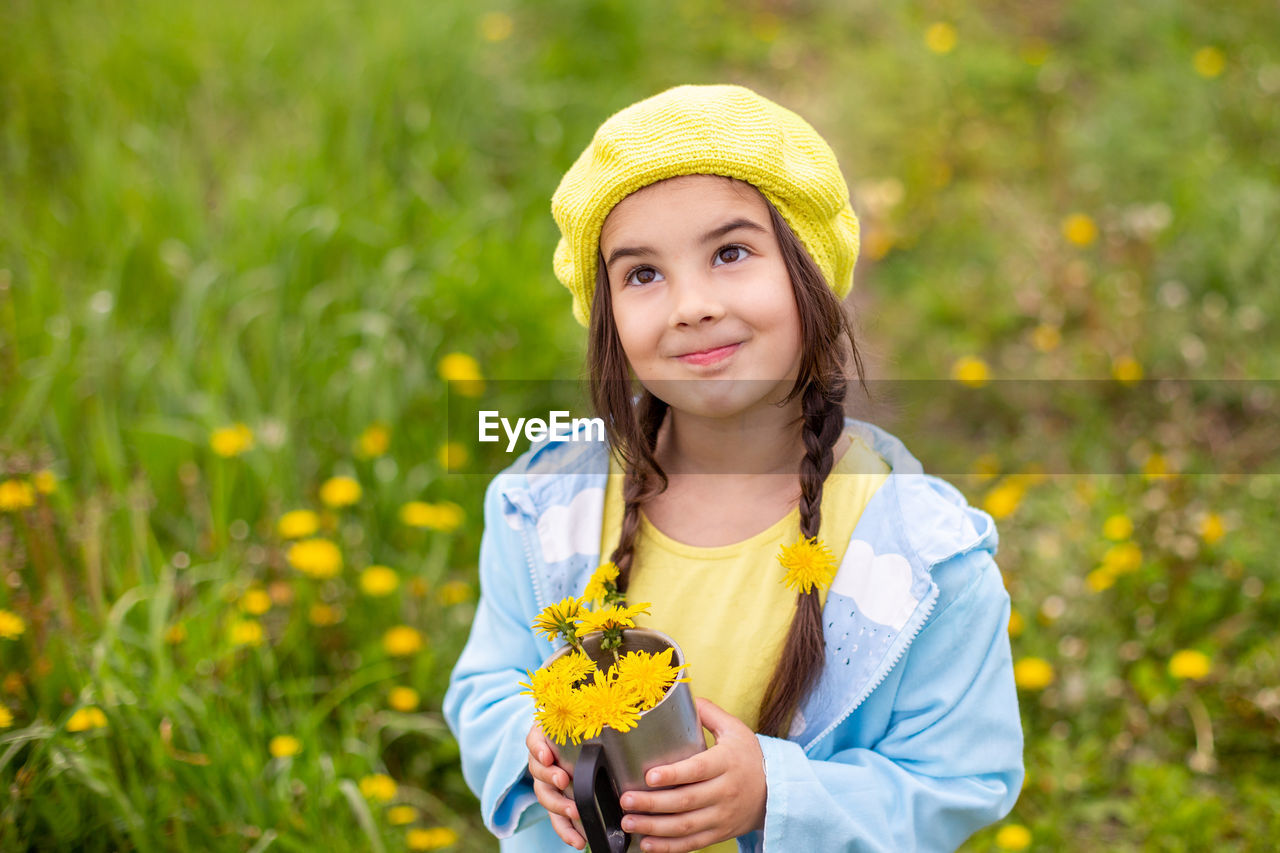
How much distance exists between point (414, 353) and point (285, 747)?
138 cm

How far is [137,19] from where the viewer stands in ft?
12.7

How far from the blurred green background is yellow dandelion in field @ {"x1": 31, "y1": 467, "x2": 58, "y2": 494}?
3cm

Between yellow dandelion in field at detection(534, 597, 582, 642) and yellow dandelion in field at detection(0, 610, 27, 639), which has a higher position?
yellow dandelion in field at detection(534, 597, 582, 642)

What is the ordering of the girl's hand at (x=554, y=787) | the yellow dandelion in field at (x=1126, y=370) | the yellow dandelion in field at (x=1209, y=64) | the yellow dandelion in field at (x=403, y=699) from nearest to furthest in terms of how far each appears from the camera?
the girl's hand at (x=554, y=787)
the yellow dandelion in field at (x=403, y=699)
the yellow dandelion in field at (x=1126, y=370)
the yellow dandelion in field at (x=1209, y=64)

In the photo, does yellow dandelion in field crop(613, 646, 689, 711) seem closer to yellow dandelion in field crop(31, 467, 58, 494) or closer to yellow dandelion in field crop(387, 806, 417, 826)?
yellow dandelion in field crop(387, 806, 417, 826)

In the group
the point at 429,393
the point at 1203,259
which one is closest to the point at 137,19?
the point at 429,393

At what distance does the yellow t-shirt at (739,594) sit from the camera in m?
1.32

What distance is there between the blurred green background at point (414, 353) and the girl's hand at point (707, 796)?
918 mm

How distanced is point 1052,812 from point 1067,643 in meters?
0.41

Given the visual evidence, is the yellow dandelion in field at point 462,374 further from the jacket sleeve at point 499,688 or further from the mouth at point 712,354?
the mouth at point 712,354

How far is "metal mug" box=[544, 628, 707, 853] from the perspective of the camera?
1051mm

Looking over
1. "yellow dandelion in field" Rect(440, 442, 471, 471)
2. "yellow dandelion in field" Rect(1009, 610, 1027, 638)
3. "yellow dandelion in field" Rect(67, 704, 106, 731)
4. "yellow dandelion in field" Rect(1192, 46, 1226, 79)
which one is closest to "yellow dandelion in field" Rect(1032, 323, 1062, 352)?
"yellow dandelion in field" Rect(1009, 610, 1027, 638)

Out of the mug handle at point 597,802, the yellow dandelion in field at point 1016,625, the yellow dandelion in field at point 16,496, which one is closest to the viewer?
the mug handle at point 597,802

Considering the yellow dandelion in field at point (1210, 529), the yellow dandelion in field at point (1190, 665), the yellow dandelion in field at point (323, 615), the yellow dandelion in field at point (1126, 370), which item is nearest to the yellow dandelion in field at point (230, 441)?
the yellow dandelion in field at point (323, 615)
